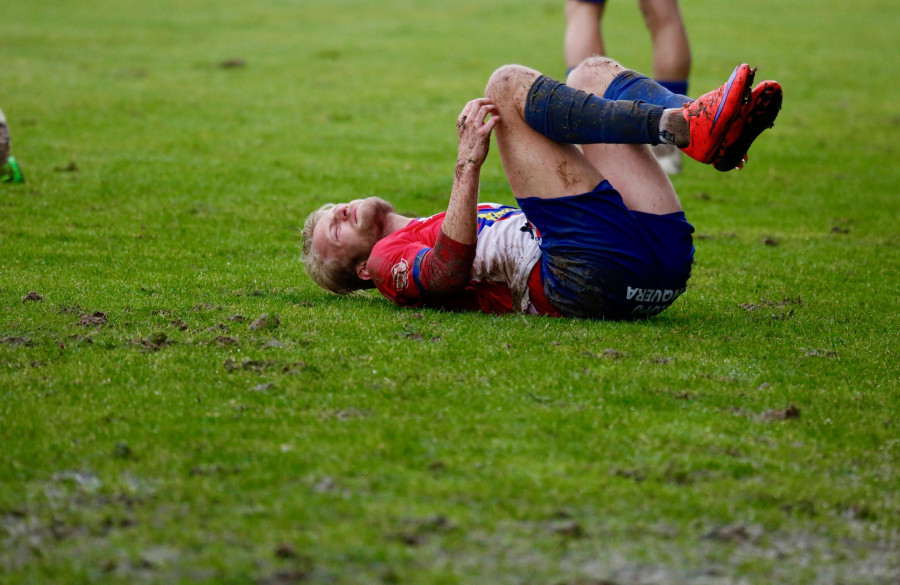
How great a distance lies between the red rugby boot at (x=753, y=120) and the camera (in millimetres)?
4359

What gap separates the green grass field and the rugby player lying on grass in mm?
216

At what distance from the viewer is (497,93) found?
16.4 ft

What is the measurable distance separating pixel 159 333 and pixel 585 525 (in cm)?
246

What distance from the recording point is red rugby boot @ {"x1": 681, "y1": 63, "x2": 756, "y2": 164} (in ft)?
14.2

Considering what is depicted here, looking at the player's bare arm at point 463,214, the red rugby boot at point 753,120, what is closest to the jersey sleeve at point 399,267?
the player's bare arm at point 463,214

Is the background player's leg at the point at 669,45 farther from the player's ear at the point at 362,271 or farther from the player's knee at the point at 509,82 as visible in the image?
the player's ear at the point at 362,271

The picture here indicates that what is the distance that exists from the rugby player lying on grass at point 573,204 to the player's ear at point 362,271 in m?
0.28

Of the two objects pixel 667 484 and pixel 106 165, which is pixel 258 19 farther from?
pixel 667 484

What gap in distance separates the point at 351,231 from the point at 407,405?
1.86 m

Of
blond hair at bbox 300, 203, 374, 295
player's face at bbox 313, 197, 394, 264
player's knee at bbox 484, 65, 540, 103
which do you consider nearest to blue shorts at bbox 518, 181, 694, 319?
player's knee at bbox 484, 65, 540, 103

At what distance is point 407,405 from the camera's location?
3.94 meters

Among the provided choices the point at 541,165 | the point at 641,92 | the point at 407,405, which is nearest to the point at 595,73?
the point at 641,92

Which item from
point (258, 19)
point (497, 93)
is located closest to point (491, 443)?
point (497, 93)

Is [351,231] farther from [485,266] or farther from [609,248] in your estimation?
[609,248]
